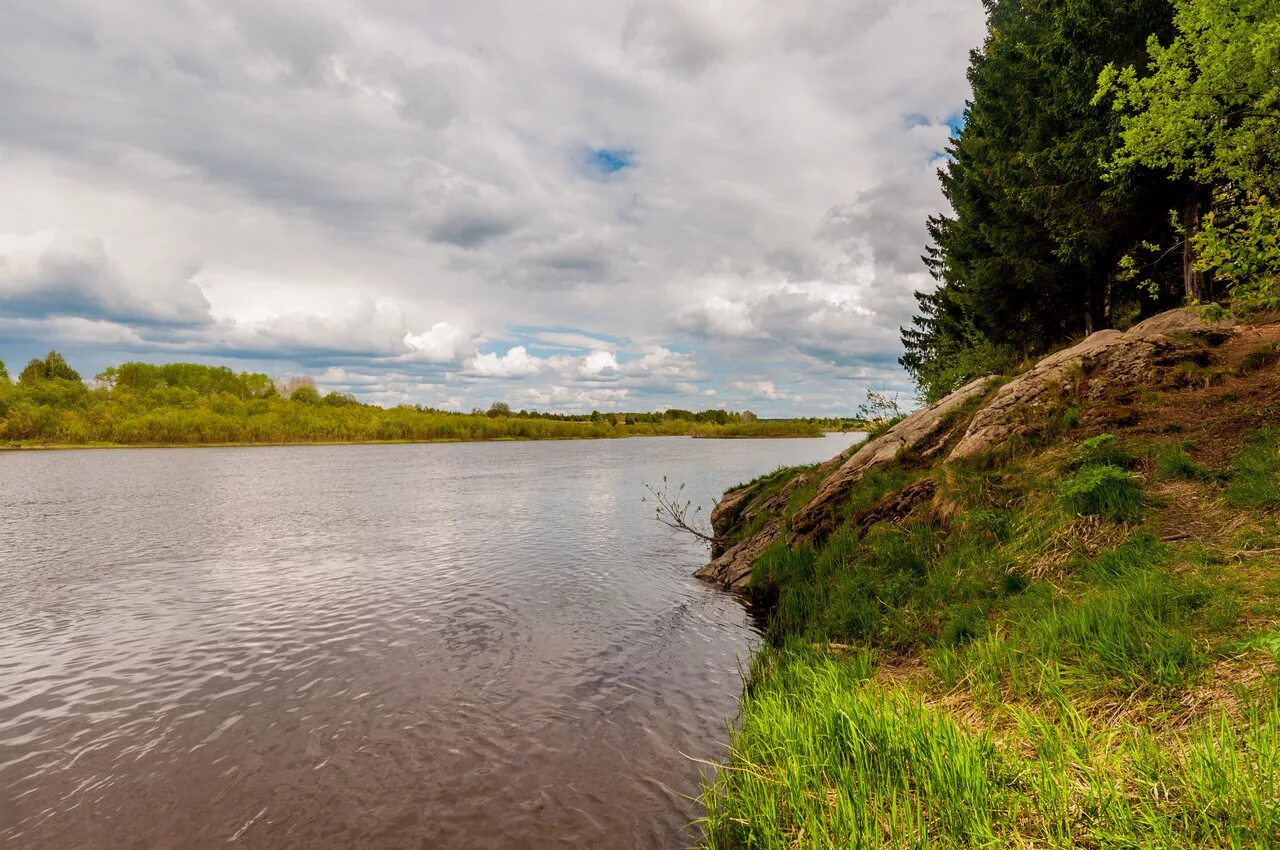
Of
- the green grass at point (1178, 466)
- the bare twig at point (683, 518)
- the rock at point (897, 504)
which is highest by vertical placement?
the green grass at point (1178, 466)

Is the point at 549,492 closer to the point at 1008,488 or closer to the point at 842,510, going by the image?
the point at 842,510

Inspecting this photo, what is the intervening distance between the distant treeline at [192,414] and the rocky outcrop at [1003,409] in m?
159

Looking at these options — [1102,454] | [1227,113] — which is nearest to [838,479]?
[1102,454]

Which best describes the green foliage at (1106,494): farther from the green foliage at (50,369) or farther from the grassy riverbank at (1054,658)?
the green foliage at (50,369)

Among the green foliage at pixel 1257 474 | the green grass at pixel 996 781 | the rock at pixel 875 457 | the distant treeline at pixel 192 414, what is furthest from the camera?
the distant treeline at pixel 192 414

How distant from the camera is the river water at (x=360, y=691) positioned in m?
6.98

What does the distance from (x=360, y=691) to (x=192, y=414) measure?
160 metres

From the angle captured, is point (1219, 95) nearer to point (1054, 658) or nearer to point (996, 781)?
point (1054, 658)

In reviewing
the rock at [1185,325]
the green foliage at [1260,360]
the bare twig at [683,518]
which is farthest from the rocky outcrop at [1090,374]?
the bare twig at [683,518]

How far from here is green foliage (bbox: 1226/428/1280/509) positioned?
26.2 feet

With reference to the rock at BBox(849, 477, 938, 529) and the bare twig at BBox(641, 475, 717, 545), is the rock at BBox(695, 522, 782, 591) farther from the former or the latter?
the bare twig at BBox(641, 475, 717, 545)

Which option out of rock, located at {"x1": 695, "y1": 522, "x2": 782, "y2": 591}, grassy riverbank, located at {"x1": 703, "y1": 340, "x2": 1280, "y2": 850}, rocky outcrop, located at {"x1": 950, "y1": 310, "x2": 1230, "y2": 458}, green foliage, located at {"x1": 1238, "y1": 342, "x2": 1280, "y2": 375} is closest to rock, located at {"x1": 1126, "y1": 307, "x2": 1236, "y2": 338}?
rocky outcrop, located at {"x1": 950, "y1": 310, "x2": 1230, "y2": 458}

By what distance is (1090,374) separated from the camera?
539 inches

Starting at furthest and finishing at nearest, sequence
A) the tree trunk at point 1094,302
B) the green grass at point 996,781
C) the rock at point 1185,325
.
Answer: the tree trunk at point 1094,302, the rock at point 1185,325, the green grass at point 996,781
